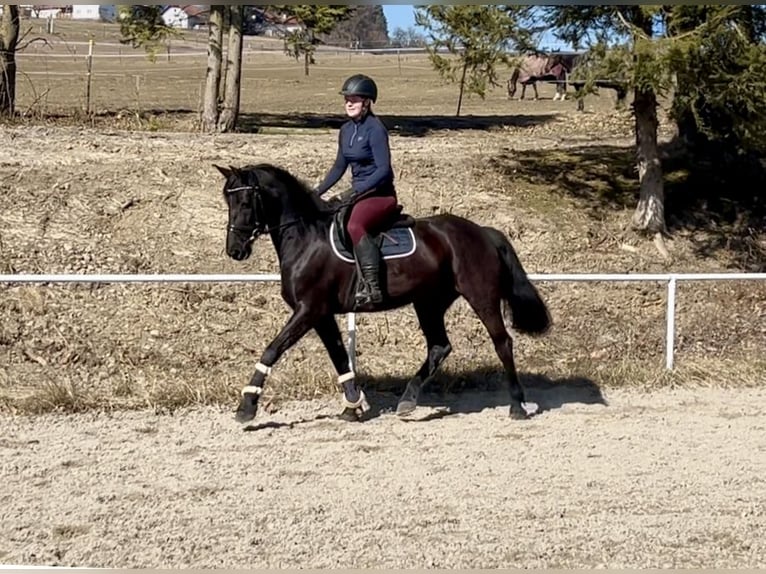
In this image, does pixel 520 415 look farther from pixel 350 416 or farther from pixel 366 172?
pixel 366 172

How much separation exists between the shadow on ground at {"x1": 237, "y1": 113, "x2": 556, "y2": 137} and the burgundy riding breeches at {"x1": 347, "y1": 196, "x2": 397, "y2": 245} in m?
11.3

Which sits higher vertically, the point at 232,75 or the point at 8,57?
the point at 8,57

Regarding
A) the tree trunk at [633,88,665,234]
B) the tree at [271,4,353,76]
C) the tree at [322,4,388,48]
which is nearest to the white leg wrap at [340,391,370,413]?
the tree trunk at [633,88,665,234]

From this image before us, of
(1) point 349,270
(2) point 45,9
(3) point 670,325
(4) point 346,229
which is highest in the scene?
(2) point 45,9

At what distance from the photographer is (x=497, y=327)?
9359 millimetres

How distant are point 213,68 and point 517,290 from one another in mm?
10665

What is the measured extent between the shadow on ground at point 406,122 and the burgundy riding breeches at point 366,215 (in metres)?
11.3

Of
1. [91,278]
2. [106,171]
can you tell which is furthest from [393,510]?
[106,171]

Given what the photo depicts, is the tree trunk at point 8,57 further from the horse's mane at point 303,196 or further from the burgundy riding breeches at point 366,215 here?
the burgundy riding breeches at point 366,215

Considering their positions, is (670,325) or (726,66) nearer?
(670,325)

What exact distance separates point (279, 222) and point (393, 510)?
293 centimetres

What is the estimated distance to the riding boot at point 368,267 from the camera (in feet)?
28.7

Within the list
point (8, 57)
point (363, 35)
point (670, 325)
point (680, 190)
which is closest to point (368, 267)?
point (670, 325)

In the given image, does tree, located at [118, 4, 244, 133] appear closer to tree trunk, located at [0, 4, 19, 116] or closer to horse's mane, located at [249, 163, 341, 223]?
tree trunk, located at [0, 4, 19, 116]
